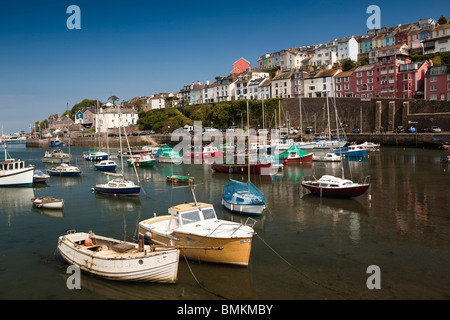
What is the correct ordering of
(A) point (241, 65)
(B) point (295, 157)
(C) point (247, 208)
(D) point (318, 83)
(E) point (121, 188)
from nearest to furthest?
(C) point (247, 208) → (E) point (121, 188) → (B) point (295, 157) → (D) point (318, 83) → (A) point (241, 65)

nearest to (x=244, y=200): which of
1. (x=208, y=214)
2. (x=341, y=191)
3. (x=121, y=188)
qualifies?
(x=208, y=214)

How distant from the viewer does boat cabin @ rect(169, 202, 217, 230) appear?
15273 millimetres

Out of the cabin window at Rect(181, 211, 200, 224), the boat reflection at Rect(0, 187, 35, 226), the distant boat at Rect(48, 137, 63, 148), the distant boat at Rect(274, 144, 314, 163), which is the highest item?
the distant boat at Rect(48, 137, 63, 148)

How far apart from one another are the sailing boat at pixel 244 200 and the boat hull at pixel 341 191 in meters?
6.06

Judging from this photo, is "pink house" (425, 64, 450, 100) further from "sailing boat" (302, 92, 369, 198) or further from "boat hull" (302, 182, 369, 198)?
"boat hull" (302, 182, 369, 198)

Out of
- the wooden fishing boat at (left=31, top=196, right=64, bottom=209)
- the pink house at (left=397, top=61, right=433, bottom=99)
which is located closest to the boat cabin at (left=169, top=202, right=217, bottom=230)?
the wooden fishing boat at (left=31, top=196, right=64, bottom=209)

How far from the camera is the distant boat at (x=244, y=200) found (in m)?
21.7

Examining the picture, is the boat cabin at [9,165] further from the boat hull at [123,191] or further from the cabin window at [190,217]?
the cabin window at [190,217]

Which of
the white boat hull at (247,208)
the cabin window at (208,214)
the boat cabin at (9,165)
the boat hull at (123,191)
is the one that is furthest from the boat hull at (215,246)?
the boat cabin at (9,165)

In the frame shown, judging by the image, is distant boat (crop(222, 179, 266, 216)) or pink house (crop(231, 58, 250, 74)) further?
pink house (crop(231, 58, 250, 74))

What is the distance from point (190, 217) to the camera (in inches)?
608

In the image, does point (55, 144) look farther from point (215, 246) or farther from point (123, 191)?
point (215, 246)

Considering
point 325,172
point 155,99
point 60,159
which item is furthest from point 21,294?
point 155,99

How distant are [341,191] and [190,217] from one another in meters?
14.0
